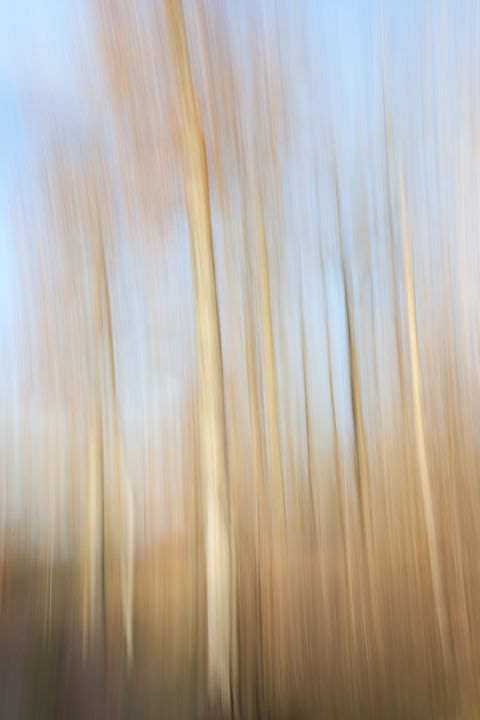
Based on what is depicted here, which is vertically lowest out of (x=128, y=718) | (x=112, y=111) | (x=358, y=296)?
(x=128, y=718)

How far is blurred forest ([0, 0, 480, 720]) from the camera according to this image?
366 mm

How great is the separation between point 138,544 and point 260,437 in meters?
0.09

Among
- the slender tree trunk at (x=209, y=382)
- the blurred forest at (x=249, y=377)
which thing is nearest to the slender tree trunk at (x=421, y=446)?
the blurred forest at (x=249, y=377)

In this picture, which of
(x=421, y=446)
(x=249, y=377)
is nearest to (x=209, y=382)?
(x=249, y=377)

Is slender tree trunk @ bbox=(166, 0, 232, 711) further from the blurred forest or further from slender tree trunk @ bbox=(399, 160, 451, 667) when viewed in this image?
slender tree trunk @ bbox=(399, 160, 451, 667)

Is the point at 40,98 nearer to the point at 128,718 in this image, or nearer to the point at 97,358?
the point at 97,358

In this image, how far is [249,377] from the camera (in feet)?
1.29

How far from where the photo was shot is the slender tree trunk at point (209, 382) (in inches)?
14.7

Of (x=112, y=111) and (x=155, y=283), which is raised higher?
(x=112, y=111)

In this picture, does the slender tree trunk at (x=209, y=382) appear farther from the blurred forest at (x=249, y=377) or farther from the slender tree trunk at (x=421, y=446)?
the slender tree trunk at (x=421, y=446)

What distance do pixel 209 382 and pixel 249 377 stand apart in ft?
0.08

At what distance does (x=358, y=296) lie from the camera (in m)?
0.39

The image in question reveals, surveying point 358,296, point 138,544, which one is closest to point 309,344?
point 358,296

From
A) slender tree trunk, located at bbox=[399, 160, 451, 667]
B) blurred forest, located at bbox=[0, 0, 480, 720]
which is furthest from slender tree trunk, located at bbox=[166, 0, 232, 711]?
slender tree trunk, located at bbox=[399, 160, 451, 667]
